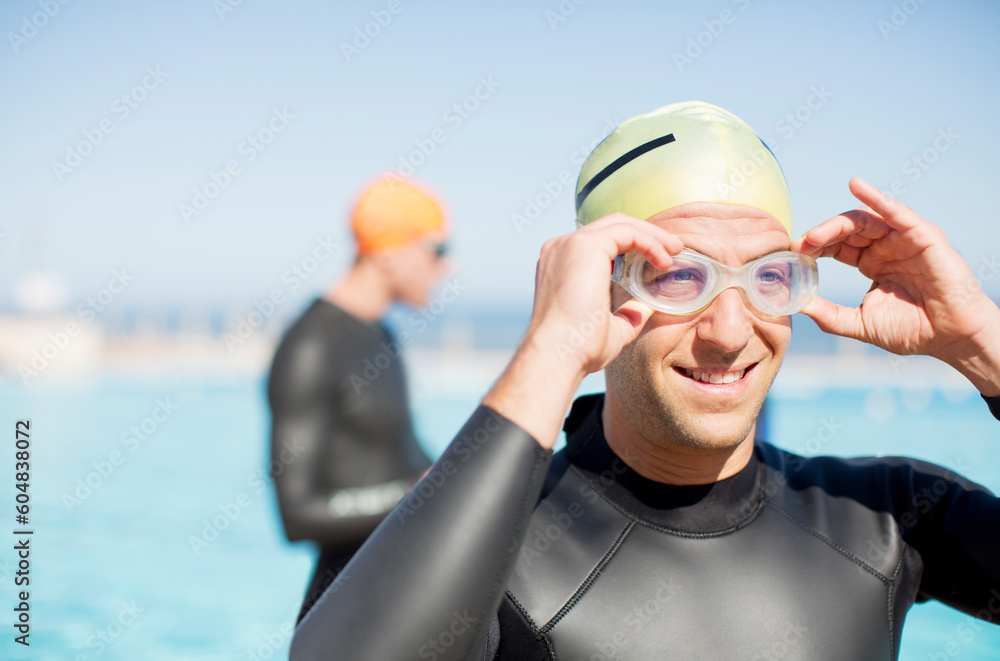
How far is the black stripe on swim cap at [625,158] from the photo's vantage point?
211 cm

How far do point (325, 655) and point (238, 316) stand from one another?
109ft

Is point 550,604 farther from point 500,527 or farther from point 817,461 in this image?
point 817,461

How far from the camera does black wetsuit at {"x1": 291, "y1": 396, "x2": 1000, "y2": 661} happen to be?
1764 mm

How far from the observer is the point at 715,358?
1848 millimetres

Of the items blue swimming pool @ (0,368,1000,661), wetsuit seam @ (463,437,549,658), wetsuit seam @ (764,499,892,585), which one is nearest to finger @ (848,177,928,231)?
wetsuit seam @ (764,499,892,585)

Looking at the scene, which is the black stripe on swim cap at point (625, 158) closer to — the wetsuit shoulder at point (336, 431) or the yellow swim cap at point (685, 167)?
the yellow swim cap at point (685, 167)

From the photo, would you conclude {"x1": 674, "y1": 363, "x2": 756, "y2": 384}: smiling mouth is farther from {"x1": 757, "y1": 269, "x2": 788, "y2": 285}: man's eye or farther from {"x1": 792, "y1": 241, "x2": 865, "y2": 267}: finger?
{"x1": 792, "y1": 241, "x2": 865, "y2": 267}: finger

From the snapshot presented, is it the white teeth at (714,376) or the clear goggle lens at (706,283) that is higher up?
the clear goggle lens at (706,283)

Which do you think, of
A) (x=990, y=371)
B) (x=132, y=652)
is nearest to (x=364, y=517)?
(x=990, y=371)

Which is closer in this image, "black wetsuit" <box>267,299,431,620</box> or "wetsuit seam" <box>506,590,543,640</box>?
"wetsuit seam" <box>506,590,543,640</box>

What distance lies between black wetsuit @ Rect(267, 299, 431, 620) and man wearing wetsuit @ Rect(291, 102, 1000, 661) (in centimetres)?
140

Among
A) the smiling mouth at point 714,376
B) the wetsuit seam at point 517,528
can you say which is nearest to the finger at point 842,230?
the smiling mouth at point 714,376

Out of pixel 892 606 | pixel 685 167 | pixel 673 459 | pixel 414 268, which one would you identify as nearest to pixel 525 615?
pixel 673 459

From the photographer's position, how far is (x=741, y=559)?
6.32 feet
